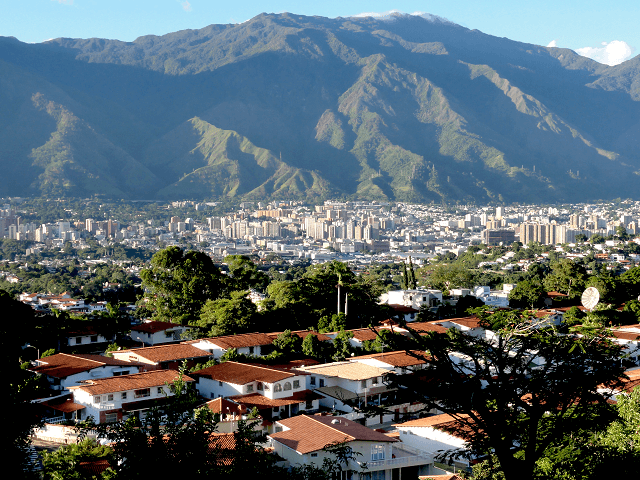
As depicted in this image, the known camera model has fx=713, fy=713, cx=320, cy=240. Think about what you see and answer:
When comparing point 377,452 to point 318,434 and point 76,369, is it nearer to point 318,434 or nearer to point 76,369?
point 318,434

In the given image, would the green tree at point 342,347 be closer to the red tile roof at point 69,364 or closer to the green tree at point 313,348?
the green tree at point 313,348

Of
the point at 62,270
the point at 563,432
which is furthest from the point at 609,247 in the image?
the point at 563,432

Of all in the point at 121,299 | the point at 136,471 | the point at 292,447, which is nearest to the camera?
the point at 136,471

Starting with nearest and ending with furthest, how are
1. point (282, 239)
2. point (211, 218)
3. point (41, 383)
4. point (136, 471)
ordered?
point (136, 471) → point (41, 383) → point (282, 239) → point (211, 218)

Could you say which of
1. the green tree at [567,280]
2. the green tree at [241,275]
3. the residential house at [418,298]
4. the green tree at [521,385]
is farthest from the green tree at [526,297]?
the green tree at [521,385]

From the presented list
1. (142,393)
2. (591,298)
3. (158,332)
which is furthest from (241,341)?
(591,298)

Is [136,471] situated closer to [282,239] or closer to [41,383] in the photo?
[41,383]
